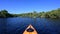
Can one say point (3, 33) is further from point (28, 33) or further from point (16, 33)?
point (28, 33)

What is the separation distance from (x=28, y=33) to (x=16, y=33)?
1297 cm

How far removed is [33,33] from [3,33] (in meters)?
15.4

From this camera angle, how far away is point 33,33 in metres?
38.7

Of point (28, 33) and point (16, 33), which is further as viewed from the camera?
point (16, 33)

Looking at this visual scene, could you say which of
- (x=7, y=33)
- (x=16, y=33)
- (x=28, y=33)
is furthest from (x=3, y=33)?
(x=28, y=33)

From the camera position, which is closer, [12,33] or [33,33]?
[33,33]

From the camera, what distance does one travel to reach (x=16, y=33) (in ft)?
164

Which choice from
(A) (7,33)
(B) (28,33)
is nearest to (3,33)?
(A) (7,33)

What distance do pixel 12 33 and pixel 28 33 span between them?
13219mm

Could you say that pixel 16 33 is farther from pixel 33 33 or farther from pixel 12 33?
pixel 33 33

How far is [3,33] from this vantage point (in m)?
49.3

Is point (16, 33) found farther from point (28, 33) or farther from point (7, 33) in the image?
point (28, 33)

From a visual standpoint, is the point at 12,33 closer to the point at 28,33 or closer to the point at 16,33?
the point at 16,33

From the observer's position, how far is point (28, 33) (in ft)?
125
